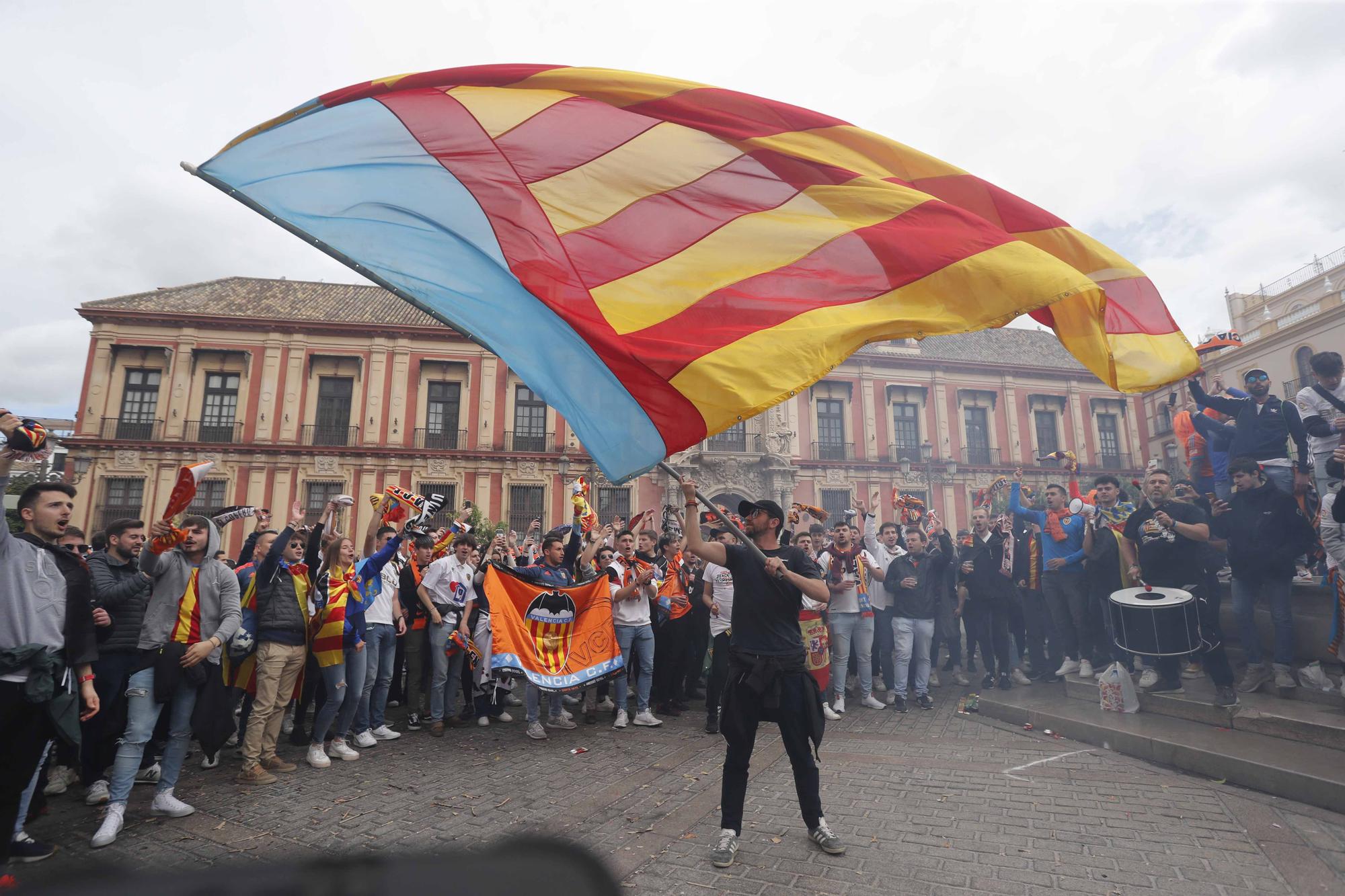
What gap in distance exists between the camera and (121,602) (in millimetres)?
5309

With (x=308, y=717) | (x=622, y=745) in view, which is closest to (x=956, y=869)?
(x=622, y=745)

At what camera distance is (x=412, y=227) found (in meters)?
4.38

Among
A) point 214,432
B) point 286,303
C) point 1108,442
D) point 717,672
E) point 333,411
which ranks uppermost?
point 286,303

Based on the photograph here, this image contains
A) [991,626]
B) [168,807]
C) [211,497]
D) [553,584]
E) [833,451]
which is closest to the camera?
[168,807]

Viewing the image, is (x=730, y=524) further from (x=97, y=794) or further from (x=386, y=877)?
(x=97, y=794)

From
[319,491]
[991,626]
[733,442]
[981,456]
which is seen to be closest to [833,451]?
[733,442]

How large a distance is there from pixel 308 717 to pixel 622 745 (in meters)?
3.94

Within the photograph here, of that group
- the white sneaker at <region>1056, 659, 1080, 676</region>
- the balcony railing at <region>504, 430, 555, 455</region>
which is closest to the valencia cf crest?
Answer: the white sneaker at <region>1056, 659, 1080, 676</region>

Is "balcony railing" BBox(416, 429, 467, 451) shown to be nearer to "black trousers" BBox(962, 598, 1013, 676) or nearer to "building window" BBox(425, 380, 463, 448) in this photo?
"building window" BBox(425, 380, 463, 448)

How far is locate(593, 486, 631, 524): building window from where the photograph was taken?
31.0 metres

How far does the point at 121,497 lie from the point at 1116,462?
153ft

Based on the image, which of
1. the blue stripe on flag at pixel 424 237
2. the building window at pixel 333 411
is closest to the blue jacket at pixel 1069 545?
the blue stripe on flag at pixel 424 237

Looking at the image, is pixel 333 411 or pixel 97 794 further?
pixel 333 411

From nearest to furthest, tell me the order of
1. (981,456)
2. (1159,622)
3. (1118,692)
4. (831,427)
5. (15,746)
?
(15,746), (1159,622), (1118,692), (831,427), (981,456)
